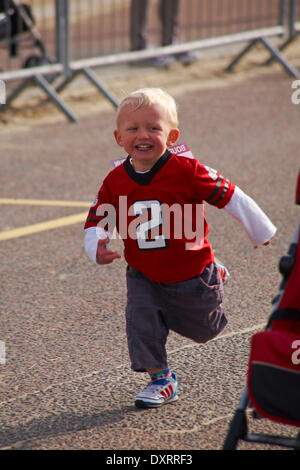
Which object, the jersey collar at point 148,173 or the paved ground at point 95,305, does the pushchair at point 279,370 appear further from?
the jersey collar at point 148,173

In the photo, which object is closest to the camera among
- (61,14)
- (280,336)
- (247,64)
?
(280,336)

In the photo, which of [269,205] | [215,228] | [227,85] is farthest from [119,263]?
[227,85]

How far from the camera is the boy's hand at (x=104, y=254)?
340 cm

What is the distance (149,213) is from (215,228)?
2.46 meters

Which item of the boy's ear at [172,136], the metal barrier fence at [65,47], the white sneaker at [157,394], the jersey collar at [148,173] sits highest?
the boy's ear at [172,136]

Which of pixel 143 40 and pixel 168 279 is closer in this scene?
pixel 168 279

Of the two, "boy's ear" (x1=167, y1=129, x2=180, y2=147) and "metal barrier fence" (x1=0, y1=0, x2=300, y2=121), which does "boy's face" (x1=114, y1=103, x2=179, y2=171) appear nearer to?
"boy's ear" (x1=167, y1=129, x2=180, y2=147)

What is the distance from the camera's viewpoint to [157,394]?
3.59 meters

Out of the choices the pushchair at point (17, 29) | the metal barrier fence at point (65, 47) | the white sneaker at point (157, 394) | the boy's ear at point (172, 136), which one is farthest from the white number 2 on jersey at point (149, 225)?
the pushchair at point (17, 29)

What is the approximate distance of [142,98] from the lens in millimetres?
3506

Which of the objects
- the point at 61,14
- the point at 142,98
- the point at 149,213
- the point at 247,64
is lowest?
the point at 247,64

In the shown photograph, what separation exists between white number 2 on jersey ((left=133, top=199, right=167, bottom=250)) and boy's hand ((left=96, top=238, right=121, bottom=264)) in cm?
15

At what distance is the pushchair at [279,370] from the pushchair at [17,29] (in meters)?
7.32
